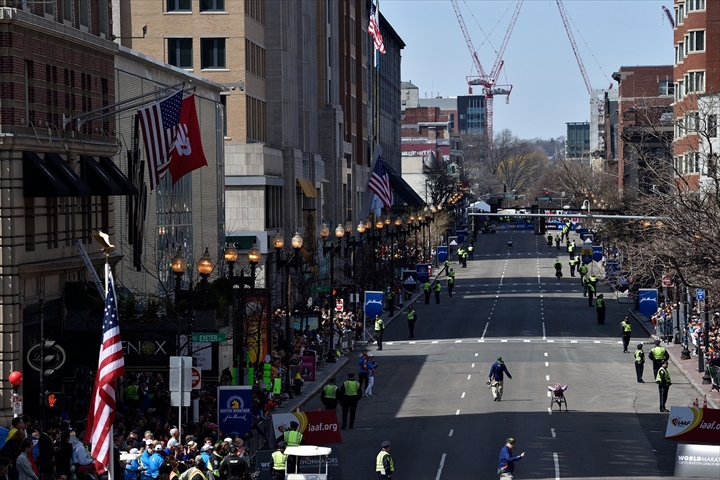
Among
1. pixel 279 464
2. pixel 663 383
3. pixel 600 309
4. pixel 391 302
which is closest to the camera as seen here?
pixel 279 464

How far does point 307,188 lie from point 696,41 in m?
24.6

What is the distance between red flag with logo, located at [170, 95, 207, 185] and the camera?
1522 inches

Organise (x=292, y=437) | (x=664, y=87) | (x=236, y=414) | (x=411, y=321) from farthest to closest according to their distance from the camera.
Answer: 1. (x=664, y=87)
2. (x=411, y=321)
3. (x=236, y=414)
4. (x=292, y=437)

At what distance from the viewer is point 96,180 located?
39.0 m

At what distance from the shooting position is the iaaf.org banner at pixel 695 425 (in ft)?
105

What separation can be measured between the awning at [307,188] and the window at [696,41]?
23735mm

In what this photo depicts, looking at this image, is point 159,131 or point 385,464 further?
point 159,131

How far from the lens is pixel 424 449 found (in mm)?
36812

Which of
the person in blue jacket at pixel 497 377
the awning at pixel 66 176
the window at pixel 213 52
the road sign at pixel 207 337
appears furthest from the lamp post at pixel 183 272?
the window at pixel 213 52

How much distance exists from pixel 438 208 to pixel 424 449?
390 ft

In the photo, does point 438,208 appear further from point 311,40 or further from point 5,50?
point 5,50

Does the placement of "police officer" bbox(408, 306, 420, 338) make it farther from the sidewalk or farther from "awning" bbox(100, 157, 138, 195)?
"awning" bbox(100, 157, 138, 195)

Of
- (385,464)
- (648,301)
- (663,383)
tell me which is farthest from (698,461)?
(648,301)

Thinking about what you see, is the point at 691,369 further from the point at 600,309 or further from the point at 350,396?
the point at 600,309
